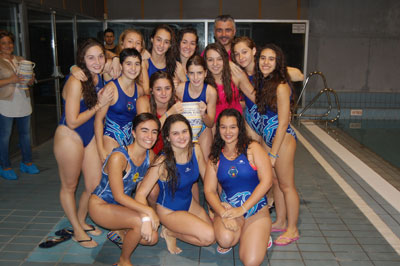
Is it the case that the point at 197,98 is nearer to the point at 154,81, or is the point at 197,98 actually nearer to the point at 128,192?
the point at 154,81

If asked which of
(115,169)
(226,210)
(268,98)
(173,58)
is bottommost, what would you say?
(226,210)

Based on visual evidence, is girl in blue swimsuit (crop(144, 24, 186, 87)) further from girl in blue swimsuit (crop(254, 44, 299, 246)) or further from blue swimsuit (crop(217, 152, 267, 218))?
blue swimsuit (crop(217, 152, 267, 218))

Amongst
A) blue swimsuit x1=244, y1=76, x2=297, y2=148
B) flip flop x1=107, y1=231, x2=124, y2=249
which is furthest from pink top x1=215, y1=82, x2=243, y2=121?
flip flop x1=107, y1=231, x2=124, y2=249

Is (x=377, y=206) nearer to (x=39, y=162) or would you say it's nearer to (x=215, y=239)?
(x=215, y=239)

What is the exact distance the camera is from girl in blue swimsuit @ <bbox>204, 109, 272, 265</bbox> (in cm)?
300

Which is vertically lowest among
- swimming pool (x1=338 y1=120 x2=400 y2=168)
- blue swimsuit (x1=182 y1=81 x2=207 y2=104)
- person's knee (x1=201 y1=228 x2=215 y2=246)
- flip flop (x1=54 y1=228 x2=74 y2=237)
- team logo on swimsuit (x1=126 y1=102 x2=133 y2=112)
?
swimming pool (x1=338 y1=120 x2=400 y2=168)

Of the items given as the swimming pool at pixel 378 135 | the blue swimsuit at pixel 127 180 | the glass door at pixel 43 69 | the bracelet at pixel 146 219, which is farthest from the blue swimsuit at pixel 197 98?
the swimming pool at pixel 378 135

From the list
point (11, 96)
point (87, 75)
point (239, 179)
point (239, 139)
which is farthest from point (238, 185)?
point (11, 96)

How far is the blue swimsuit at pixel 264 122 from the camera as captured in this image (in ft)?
10.8

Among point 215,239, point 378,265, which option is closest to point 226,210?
point 215,239

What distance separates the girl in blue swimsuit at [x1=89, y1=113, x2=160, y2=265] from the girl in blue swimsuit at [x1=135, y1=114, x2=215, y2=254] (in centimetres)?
12

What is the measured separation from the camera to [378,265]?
118 inches

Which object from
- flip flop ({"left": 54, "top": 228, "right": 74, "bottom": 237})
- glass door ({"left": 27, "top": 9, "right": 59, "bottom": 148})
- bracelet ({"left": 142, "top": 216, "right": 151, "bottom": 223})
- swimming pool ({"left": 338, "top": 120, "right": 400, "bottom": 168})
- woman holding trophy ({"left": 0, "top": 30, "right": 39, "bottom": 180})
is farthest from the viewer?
swimming pool ({"left": 338, "top": 120, "right": 400, "bottom": 168})

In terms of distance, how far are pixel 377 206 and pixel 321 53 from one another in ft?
23.5
